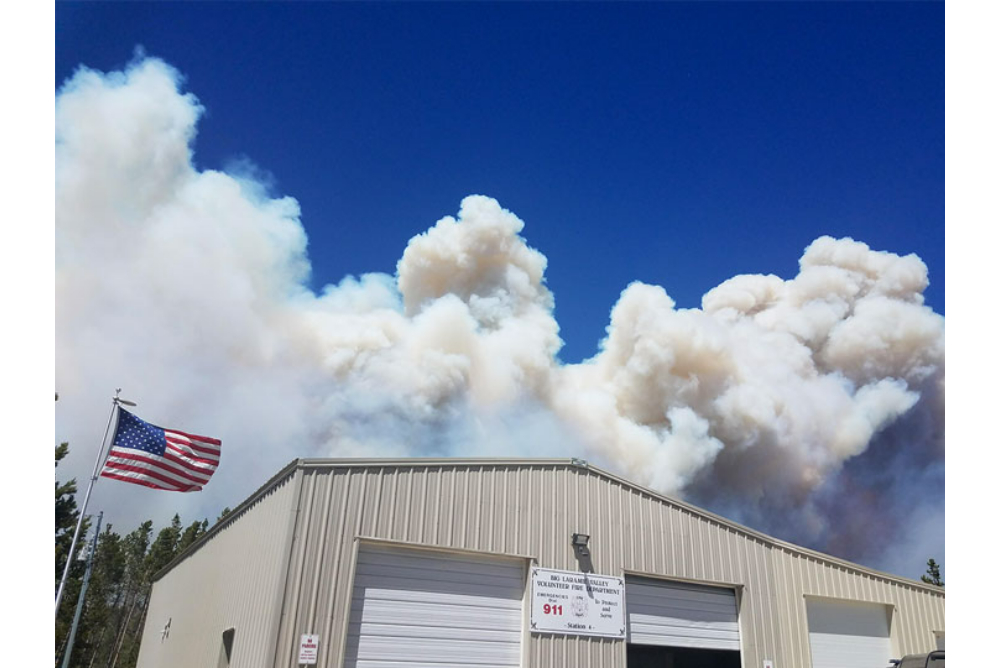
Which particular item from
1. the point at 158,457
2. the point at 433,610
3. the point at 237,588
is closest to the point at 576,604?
the point at 433,610

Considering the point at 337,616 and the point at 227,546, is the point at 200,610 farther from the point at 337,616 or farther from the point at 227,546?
the point at 337,616

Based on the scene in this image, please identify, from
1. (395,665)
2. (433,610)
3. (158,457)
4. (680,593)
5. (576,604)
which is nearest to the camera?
(395,665)

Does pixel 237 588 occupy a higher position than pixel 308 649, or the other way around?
pixel 237 588

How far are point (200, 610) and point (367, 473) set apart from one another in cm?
643

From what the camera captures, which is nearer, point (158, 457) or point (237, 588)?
point (237, 588)

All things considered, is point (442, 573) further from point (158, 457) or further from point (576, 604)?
point (158, 457)

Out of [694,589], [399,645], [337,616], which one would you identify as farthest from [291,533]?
[694,589]

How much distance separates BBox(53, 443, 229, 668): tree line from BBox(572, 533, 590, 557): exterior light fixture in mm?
32915

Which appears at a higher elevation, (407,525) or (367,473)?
(367,473)

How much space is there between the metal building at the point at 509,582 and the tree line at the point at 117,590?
27956 mm

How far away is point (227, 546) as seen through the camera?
13.7 meters

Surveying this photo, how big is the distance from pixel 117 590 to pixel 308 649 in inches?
1763

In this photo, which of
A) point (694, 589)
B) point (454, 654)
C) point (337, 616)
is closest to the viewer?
point (337, 616)

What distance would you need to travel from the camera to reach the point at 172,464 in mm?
14102
